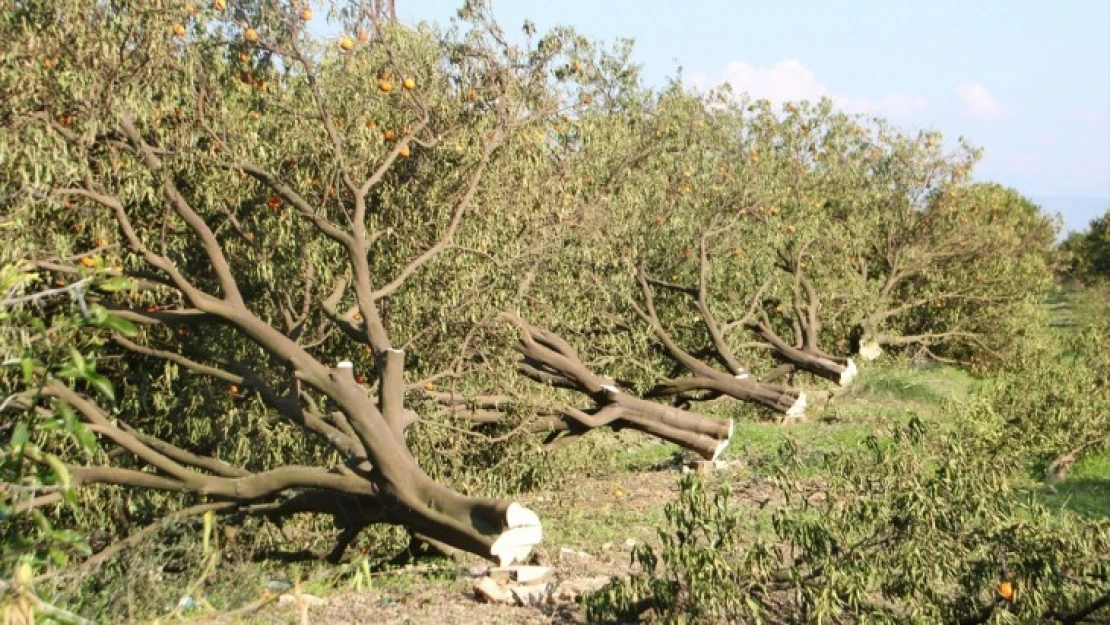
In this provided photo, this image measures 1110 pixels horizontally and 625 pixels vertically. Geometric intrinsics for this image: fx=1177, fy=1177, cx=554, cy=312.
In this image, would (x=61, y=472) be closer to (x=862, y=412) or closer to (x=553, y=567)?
(x=553, y=567)

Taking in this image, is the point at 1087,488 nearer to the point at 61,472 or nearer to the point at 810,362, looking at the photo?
the point at 810,362

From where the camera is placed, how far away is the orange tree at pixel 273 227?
7102 millimetres

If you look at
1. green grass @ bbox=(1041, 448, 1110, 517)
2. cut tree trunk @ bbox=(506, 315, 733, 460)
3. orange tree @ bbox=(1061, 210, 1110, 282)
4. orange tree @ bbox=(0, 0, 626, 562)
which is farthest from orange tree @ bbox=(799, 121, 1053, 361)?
orange tree @ bbox=(1061, 210, 1110, 282)

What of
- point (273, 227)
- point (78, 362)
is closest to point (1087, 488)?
point (273, 227)

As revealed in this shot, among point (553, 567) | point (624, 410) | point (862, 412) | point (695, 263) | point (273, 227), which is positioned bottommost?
point (553, 567)

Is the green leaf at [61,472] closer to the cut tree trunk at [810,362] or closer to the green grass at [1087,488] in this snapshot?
the green grass at [1087,488]

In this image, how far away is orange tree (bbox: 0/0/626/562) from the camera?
710 cm

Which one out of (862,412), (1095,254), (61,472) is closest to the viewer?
(61,472)

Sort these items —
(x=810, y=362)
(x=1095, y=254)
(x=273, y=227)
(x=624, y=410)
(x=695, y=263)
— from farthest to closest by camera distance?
Result: (x=1095, y=254), (x=810, y=362), (x=695, y=263), (x=624, y=410), (x=273, y=227)

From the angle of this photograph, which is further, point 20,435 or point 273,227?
point 273,227

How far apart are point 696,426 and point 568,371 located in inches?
53.4

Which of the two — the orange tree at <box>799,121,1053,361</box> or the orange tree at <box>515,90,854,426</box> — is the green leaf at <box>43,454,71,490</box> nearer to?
the orange tree at <box>515,90,854,426</box>

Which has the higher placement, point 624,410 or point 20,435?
point 624,410

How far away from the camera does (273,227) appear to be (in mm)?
8211
